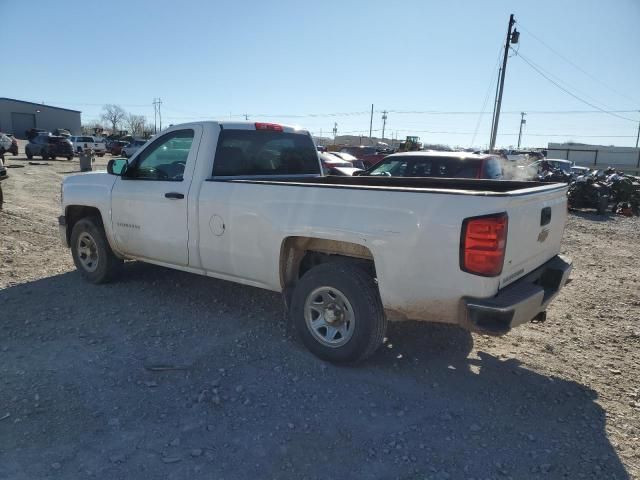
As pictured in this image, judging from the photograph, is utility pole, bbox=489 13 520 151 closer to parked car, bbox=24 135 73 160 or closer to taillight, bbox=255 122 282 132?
taillight, bbox=255 122 282 132

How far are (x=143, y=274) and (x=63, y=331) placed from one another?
177 cm

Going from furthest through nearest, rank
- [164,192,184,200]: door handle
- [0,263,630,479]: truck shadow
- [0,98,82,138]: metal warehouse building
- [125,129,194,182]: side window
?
[0,98,82,138]: metal warehouse building < [125,129,194,182]: side window < [164,192,184,200]: door handle < [0,263,630,479]: truck shadow

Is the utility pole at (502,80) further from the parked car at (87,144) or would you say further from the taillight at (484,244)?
the parked car at (87,144)

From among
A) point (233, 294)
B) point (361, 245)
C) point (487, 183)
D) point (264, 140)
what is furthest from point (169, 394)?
point (487, 183)

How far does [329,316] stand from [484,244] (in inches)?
54.1

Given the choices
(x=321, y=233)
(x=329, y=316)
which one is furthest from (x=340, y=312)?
(x=321, y=233)

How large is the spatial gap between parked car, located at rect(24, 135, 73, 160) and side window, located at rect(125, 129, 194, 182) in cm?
2972

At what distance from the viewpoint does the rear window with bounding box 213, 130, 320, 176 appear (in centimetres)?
464

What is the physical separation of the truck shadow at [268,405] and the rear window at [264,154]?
1498 millimetres

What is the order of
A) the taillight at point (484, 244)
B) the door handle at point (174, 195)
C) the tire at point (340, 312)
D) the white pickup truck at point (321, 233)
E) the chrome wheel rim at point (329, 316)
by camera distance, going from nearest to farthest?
the taillight at point (484, 244)
the white pickup truck at point (321, 233)
the tire at point (340, 312)
the chrome wheel rim at point (329, 316)
the door handle at point (174, 195)

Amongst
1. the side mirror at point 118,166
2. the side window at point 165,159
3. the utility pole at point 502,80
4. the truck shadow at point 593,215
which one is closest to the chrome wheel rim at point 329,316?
the side window at point 165,159

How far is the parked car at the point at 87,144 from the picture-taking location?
36.8 m

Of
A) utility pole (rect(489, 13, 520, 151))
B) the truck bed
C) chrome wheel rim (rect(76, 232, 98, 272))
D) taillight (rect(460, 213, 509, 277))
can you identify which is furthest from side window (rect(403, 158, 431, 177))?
utility pole (rect(489, 13, 520, 151))

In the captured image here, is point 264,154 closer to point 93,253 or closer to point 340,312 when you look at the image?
point 340,312
